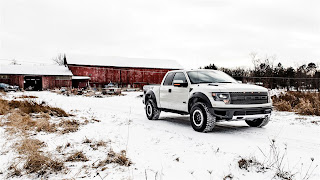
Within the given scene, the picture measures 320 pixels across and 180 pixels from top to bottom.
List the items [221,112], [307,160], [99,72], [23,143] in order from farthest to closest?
1. [99,72]
2. [221,112]
3. [23,143]
4. [307,160]

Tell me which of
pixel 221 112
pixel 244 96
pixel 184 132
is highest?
pixel 244 96

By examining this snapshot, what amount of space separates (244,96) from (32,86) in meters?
43.5

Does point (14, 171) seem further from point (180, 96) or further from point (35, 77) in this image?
Result: point (35, 77)

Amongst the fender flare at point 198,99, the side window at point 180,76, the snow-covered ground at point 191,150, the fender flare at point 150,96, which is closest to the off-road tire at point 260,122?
the snow-covered ground at point 191,150

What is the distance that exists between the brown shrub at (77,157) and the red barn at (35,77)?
41.2 metres

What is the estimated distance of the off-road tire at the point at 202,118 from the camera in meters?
6.00

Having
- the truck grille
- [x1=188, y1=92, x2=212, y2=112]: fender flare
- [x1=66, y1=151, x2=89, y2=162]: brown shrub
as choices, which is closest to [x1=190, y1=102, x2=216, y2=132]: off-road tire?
[x1=188, y1=92, x2=212, y2=112]: fender flare

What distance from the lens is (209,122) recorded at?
19.7 feet

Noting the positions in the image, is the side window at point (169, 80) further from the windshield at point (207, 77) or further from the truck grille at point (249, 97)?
the truck grille at point (249, 97)

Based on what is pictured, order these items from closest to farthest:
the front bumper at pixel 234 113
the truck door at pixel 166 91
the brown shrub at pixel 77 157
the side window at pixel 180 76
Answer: the brown shrub at pixel 77 157 < the front bumper at pixel 234 113 < the side window at pixel 180 76 < the truck door at pixel 166 91

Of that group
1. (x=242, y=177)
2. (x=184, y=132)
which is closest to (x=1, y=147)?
(x=184, y=132)

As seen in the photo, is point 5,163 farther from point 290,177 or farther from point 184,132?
point 290,177

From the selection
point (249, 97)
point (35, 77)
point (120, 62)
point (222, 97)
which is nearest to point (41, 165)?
point (222, 97)

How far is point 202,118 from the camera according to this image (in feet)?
20.1
